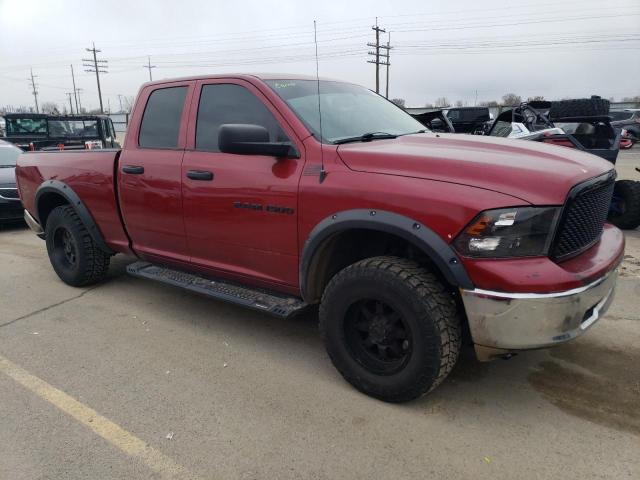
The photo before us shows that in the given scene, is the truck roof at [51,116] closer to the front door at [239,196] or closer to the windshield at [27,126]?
the windshield at [27,126]

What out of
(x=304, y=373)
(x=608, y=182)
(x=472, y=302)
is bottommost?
(x=304, y=373)

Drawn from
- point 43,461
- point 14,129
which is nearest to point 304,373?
point 43,461

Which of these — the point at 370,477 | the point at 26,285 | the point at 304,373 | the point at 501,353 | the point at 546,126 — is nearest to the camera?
the point at 370,477

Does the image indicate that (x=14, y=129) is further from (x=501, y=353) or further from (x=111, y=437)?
(x=501, y=353)

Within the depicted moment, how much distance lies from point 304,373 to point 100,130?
482 inches

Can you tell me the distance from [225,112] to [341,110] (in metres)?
0.85

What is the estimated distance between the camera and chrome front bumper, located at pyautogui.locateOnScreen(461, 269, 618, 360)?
2.38 metres

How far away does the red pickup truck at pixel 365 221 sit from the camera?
2.44 metres

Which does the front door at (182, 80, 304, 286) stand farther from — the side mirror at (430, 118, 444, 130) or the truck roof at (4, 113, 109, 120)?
the truck roof at (4, 113, 109, 120)

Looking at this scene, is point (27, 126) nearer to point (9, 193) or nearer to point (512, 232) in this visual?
point (9, 193)

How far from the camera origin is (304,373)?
3.35 meters

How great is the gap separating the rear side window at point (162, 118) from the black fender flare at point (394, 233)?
5.19 feet

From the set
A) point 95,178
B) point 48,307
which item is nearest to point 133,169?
point 95,178

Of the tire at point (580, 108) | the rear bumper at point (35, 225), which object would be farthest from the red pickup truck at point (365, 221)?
the tire at point (580, 108)
